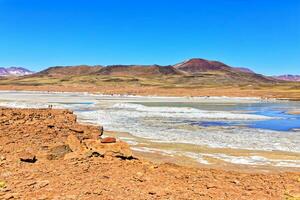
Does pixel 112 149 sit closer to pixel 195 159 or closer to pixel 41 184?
pixel 41 184

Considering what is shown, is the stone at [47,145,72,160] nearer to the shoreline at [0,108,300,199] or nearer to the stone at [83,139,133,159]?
the shoreline at [0,108,300,199]

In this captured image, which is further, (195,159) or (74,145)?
(195,159)

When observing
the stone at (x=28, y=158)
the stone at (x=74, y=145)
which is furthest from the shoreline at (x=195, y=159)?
the stone at (x=28, y=158)

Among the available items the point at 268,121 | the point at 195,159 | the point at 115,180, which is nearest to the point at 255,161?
the point at 195,159

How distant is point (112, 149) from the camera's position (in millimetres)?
10883

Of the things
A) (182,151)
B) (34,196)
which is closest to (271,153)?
(182,151)

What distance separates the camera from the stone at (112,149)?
413 inches

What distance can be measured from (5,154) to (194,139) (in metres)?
11.4

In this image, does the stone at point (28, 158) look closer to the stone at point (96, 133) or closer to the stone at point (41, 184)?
the stone at point (41, 184)

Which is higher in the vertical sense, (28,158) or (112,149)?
(112,149)

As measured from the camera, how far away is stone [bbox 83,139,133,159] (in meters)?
10.5

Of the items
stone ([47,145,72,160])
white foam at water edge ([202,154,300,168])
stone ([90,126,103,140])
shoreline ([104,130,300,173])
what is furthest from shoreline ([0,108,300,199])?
white foam at water edge ([202,154,300,168])

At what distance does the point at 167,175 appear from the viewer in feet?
29.0

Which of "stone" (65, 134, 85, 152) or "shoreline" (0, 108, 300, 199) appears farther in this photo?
"stone" (65, 134, 85, 152)
